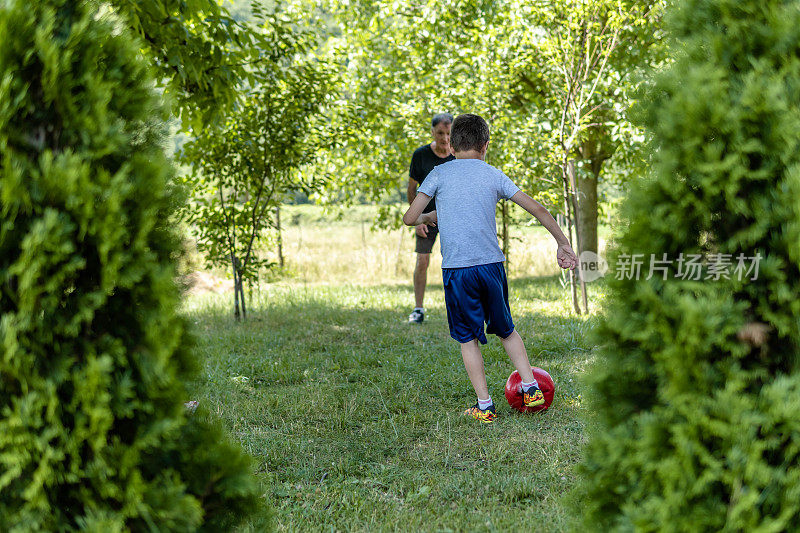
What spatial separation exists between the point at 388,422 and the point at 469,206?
62.7 inches

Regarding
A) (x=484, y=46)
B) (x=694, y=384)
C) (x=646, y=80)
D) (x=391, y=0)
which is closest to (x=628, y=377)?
(x=694, y=384)

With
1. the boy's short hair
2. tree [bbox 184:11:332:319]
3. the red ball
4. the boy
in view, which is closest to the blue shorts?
the boy

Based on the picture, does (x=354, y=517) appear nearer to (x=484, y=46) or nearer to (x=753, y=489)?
(x=753, y=489)

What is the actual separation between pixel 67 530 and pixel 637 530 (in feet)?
5.41

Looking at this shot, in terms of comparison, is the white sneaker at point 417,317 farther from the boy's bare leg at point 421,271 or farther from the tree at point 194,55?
the tree at point 194,55

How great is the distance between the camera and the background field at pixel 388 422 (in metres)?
3.08

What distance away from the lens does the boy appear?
4.32m

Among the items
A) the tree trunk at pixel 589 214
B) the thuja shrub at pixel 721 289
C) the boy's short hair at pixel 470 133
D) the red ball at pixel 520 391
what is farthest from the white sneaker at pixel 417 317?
the tree trunk at pixel 589 214

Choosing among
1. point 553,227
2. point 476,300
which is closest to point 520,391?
point 476,300

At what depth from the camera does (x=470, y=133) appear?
4.41 m

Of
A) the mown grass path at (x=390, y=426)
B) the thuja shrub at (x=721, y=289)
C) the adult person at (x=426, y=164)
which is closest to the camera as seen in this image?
the thuja shrub at (x=721, y=289)

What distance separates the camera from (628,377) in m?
1.97

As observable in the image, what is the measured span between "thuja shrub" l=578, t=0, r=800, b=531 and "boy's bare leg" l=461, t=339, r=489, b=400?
246cm

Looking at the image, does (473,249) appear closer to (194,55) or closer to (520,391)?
(520,391)
